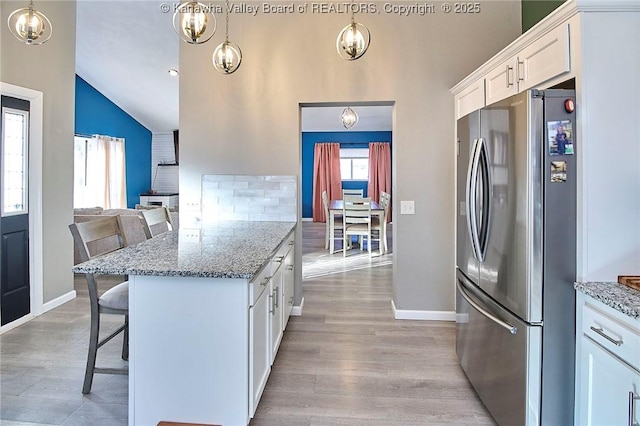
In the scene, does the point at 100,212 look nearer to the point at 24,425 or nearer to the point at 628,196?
the point at 24,425

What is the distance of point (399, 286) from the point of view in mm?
3406

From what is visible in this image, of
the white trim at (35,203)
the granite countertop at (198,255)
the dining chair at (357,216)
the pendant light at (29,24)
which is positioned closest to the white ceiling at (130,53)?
the white trim at (35,203)

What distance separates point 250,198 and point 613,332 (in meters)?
2.78

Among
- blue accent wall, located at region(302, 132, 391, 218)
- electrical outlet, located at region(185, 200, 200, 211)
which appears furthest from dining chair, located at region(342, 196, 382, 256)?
blue accent wall, located at region(302, 132, 391, 218)

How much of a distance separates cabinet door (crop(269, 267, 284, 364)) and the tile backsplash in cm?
99

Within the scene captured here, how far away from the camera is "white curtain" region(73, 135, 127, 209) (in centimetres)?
768

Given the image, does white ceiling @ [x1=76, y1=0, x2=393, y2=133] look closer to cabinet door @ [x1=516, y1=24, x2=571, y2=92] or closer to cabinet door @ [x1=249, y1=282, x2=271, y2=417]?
cabinet door @ [x1=516, y1=24, x2=571, y2=92]

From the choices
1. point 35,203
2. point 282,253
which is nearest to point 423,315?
point 282,253

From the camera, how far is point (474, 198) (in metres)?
1.98

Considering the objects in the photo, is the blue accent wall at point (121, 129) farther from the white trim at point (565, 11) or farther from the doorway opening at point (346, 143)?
the white trim at point (565, 11)

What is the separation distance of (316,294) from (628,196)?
119 inches

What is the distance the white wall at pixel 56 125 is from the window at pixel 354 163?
776cm

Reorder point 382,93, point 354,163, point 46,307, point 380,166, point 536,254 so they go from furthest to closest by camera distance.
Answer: point 354,163 → point 380,166 → point 46,307 → point 382,93 → point 536,254

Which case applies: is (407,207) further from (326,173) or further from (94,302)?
(326,173)
